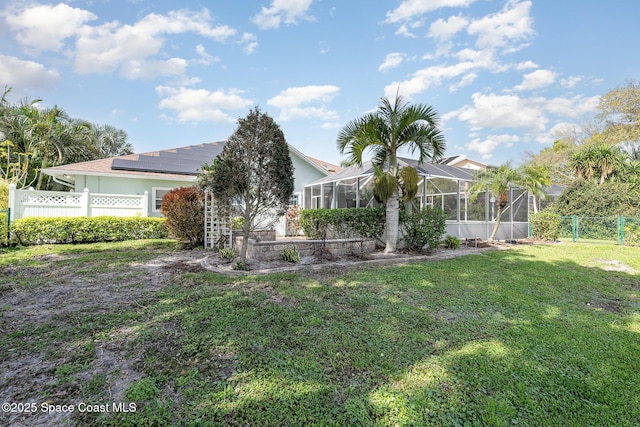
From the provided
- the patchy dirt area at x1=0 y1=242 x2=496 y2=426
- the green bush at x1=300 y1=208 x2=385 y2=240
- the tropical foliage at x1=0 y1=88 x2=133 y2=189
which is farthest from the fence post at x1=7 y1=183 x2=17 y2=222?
the green bush at x1=300 y1=208 x2=385 y2=240

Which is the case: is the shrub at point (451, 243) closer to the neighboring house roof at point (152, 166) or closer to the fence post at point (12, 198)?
the neighboring house roof at point (152, 166)

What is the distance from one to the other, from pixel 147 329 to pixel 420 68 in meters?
13.1

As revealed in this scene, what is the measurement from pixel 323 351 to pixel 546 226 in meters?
15.5

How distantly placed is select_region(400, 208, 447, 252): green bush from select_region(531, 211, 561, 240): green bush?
808 centimetres

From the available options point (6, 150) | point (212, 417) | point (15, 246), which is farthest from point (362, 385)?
point (6, 150)

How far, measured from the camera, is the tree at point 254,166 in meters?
6.20

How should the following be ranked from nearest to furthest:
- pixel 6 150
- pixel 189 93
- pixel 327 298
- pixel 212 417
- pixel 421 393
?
pixel 212 417 → pixel 421 393 → pixel 327 298 → pixel 6 150 → pixel 189 93

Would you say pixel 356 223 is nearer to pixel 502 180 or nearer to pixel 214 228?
pixel 214 228

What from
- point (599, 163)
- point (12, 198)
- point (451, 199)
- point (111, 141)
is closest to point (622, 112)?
point (599, 163)

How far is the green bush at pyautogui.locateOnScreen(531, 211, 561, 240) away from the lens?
45.3ft

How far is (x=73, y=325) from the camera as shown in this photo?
11.3 ft

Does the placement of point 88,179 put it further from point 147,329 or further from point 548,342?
point 548,342

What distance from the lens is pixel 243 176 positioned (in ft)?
20.5

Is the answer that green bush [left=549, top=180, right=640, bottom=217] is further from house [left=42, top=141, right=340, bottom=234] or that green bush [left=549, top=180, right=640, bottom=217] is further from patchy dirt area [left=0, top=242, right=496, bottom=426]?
patchy dirt area [left=0, top=242, right=496, bottom=426]
